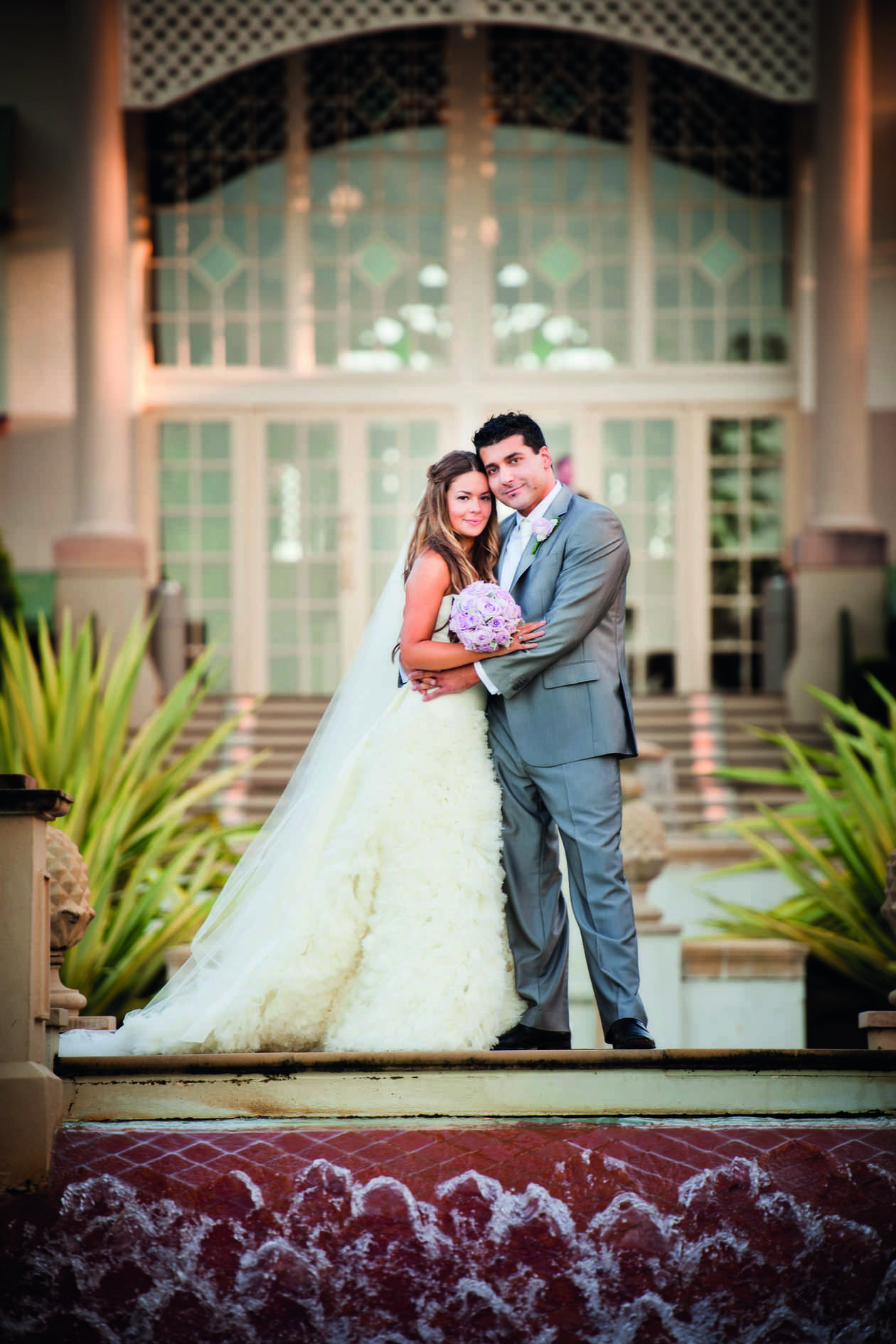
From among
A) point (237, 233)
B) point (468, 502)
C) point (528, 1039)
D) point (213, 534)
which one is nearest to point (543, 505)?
point (468, 502)

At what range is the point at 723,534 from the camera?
42.0 feet

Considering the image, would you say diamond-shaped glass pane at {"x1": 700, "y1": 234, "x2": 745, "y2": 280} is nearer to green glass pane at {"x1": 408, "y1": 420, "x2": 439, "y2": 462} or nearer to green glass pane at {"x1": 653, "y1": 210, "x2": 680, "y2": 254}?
green glass pane at {"x1": 653, "y1": 210, "x2": 680, "y2": 254}

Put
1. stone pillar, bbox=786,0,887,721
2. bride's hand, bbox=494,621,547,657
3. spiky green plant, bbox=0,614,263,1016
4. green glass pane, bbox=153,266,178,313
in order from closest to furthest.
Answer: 1. bride's hand, bbox=494,621,547,657
2. spiky green plant, bbox=0,614,263,1016
3. stone pillar, bbox=786,0,887,721
4. green glass pane, bbox=153,266,178,313

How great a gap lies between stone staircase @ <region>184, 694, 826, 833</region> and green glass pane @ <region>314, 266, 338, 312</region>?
3.53 m

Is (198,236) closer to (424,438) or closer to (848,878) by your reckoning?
(424,438)

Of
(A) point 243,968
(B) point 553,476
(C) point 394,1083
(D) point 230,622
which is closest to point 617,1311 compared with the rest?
(C) point 394,1083

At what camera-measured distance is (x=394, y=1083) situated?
3721 millimetres

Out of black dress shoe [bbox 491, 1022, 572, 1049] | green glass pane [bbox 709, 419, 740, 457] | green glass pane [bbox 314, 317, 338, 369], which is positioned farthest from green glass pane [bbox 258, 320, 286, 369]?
black dress shoe [bbox 491, 1022, 572, 1049]

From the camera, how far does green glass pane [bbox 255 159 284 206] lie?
12703mm

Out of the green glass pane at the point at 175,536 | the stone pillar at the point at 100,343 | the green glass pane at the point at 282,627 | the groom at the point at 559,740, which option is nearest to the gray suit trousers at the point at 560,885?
the groom at the point at 559,740

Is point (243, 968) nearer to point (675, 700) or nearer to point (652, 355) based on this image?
point (675, 700)

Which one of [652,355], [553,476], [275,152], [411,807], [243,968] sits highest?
[275,152]

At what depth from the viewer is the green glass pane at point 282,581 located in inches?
503

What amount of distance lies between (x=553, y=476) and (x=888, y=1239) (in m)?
2.31
